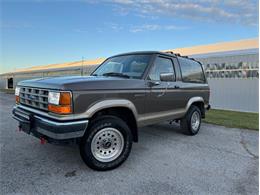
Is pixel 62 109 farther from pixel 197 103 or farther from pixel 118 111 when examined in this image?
pixel 197 103

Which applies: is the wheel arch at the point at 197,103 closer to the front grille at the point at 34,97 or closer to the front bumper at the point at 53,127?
the front bumper at the point at 53,127

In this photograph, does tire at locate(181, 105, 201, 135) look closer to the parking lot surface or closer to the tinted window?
the parking lot surface

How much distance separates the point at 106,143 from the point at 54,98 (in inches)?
45.5

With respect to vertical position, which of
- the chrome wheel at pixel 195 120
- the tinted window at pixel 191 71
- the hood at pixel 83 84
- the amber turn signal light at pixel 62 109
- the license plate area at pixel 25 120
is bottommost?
the chrome wheel at pixel 195 120

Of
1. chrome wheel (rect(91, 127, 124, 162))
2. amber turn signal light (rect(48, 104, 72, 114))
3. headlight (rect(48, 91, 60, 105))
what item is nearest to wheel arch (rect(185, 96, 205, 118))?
chrome wheel (rect(91, 127, 124, 162))

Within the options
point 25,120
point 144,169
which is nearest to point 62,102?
point 25,120

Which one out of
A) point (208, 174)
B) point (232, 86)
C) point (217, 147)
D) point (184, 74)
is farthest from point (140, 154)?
point (232, 86)

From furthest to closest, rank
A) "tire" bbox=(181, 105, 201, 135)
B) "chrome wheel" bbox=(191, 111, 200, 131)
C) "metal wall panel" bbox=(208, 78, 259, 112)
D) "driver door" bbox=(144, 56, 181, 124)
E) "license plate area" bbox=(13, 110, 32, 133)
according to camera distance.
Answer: "metal wall panel" bbox=(208, 78, 259, 112), "chrome wheel" bbox=(191, 111, 200, 131), "tire" bbox=(181, 105, 201, 135), "driver door" bbox=(144, 56, 181, 124), "license plate area" bbox=(13, 110, 32, 133)

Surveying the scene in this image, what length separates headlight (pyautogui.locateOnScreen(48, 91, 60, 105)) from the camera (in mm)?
3260

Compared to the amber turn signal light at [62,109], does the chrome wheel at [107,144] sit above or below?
below

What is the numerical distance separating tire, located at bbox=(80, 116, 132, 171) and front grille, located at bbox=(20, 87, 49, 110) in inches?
33.4

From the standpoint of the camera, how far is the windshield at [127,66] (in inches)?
176

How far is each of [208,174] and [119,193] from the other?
1575 millimetres

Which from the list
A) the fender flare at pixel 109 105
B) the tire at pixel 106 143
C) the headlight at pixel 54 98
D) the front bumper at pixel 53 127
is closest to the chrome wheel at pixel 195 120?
the fender flare at pixel 109 105
